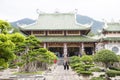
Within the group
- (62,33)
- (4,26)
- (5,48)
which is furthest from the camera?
(62,33)

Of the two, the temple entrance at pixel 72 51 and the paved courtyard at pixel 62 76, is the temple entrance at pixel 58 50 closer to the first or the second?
the temple entrance at pixel 72 51

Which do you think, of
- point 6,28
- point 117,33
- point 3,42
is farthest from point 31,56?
point 117,33

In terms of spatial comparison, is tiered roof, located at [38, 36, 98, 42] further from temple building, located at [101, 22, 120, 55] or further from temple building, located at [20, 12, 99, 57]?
temple building, located at [101, 22, 120, 55]

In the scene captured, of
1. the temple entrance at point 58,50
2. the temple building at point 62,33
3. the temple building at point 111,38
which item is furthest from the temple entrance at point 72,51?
the temple building at point 111,38

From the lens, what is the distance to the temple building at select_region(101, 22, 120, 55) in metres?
47.4

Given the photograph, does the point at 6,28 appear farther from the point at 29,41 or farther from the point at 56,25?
the point at 56,25

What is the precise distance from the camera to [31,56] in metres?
31.5

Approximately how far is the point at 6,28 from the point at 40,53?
13.2 m

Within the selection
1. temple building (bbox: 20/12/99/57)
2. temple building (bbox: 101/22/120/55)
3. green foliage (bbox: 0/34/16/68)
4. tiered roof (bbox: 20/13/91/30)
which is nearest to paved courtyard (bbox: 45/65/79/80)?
green foliage (bbox: 0/34/16/68)

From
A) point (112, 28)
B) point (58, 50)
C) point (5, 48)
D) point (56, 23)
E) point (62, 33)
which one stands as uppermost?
point (56, 23)

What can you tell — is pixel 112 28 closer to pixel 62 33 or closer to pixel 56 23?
pixel 62 33

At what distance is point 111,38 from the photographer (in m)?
47.4

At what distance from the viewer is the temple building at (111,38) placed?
47406mm

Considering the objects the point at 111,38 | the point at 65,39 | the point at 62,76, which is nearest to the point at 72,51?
the point at 65,39
